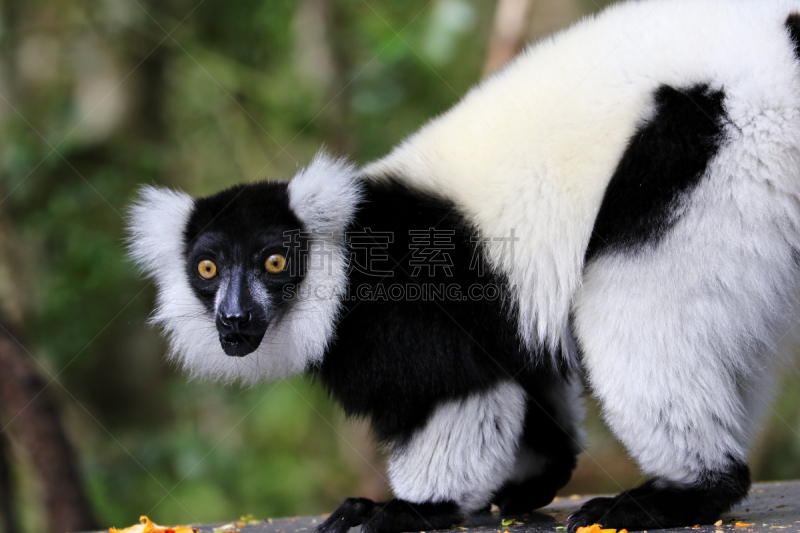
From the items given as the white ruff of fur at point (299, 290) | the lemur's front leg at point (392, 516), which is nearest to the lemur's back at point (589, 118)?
the white ruff of fur at point (299, 290)

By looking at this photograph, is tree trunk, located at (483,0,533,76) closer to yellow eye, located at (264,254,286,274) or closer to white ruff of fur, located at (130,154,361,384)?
white ruff of fur, located at (130,154,361,384)

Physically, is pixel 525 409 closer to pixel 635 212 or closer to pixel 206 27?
pixel 635 212

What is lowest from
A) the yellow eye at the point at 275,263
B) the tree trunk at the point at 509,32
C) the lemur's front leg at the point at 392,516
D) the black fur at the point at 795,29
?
the lemur's front leg at the point at 392,516

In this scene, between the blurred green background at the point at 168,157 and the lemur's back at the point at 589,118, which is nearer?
the lemur's back at the point at 589,118

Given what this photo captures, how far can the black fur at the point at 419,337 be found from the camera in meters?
3.32

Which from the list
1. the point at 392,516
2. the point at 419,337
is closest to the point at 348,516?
the point at 392,516

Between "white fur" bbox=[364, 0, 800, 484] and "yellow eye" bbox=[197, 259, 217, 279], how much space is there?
1195mm

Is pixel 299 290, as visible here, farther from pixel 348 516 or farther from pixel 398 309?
pixel 348 516

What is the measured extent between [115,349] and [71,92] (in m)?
3.14

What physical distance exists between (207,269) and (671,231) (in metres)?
2.24

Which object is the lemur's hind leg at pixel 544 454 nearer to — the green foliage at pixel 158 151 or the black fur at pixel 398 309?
the black fur at pixel 398 309

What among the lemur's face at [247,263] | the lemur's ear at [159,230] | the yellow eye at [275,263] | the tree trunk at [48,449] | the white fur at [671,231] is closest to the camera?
the white fur at [671,231]

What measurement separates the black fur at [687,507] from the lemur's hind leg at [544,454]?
2.76 feet

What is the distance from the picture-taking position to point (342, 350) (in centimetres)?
356
